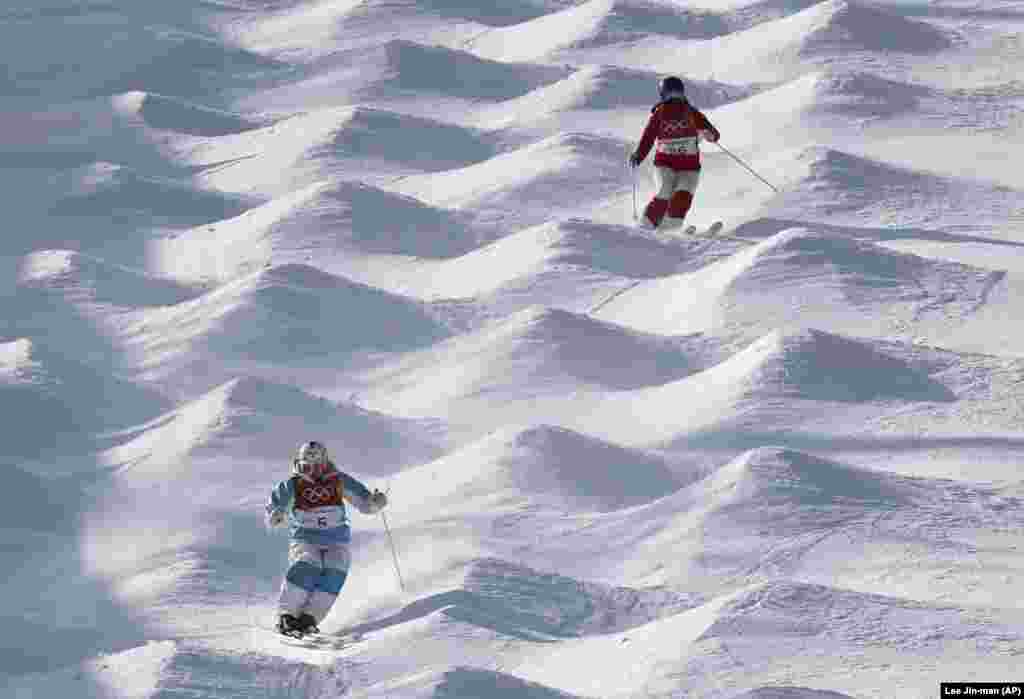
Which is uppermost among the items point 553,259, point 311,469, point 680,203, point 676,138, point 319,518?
point 676,138

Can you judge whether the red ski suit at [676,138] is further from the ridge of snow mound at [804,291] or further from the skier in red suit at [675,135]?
the ridge of snow mound at [804,291]

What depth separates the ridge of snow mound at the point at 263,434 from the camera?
10047 millimetres

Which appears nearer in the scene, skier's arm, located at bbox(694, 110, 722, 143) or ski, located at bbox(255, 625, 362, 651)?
ski, located at bbox(255, 625, 362, 651)

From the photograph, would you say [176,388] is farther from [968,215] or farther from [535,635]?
[968,215]

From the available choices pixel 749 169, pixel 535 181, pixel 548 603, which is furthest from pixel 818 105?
pixel 548 603

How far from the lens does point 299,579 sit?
27.2 ft

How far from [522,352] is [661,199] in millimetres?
1829

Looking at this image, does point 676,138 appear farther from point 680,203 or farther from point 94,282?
point 94,282

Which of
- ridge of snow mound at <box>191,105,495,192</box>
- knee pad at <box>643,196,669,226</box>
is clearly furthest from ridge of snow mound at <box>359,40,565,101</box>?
knee pad at <box>643,196,669,226</box>

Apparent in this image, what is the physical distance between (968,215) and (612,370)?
2905 mm

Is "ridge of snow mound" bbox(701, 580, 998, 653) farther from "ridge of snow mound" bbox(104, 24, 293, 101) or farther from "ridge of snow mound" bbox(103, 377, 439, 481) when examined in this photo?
"ridge of snow mound" bbox(104, 24, 293, 101)

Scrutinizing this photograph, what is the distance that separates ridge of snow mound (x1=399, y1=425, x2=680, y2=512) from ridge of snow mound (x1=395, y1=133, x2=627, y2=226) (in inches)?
143

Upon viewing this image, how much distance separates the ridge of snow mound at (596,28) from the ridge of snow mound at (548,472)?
282 inches

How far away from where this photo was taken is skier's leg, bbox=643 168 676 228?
1227cm
